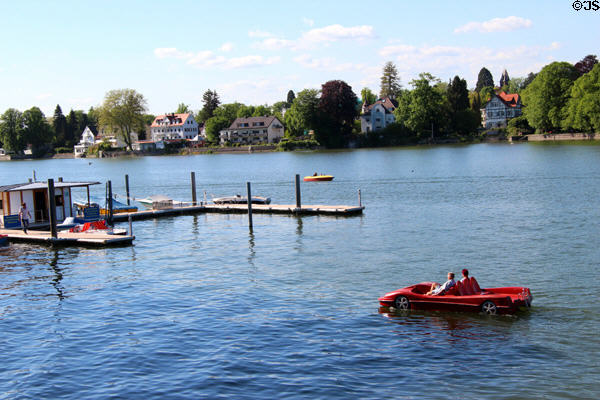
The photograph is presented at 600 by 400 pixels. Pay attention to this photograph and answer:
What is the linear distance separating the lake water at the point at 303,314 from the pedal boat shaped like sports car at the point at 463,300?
1.23 ft

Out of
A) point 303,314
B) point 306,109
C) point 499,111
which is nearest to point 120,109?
point 306,109

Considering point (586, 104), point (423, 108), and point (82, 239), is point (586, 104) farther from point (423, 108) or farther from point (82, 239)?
point (82, 239)

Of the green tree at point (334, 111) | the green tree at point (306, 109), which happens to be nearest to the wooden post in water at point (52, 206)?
the green tree at point (306, 109)

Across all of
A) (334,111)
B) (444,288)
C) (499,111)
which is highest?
(334,111)

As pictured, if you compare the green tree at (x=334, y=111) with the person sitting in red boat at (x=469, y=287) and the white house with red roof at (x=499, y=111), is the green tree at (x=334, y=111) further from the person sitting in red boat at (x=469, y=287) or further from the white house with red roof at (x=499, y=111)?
the person sitting in red boat at (x=469, y=287)

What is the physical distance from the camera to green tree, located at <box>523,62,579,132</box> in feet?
464

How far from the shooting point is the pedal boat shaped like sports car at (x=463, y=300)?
21703mm

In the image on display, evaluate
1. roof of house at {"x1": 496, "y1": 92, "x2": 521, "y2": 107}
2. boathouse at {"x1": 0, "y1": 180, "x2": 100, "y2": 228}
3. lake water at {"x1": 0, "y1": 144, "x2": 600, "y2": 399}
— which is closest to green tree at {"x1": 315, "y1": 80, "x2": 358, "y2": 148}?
roof of house at {"x1": 496, "y1": 92, "x2": 521, "y2": 107}

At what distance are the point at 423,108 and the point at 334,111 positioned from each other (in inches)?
979

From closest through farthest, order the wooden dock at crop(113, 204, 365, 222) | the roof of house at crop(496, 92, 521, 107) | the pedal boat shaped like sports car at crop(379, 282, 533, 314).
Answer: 1. the pedal boat shaped like sports car at crop(379, 282, 533, 314)
2. the wooden dock at crop(113, 204, 365, 222)
3. the roof of house at crop(496, 92, 521, 107)

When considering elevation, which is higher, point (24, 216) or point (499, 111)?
point (499, 111)

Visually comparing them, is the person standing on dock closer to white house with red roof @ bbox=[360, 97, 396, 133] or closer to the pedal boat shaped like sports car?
the pedal boat shaped like sports car

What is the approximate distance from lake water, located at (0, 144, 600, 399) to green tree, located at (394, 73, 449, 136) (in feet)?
379

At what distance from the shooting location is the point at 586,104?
128250 millimetres
